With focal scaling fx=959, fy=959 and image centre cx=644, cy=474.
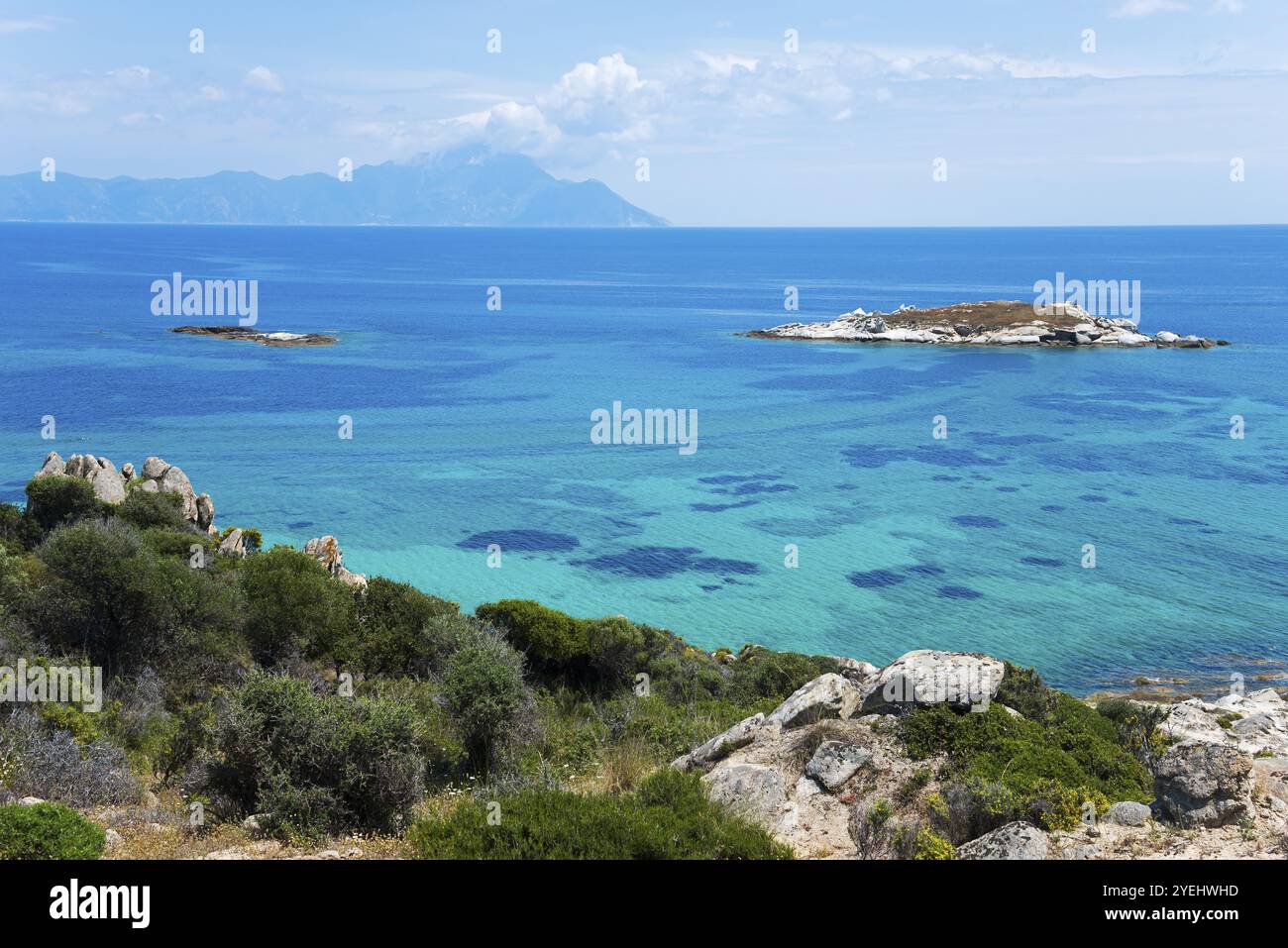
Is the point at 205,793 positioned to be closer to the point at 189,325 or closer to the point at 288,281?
the point at 189,325

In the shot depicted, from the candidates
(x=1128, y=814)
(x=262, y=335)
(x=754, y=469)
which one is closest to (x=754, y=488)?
(x=754, y=469)

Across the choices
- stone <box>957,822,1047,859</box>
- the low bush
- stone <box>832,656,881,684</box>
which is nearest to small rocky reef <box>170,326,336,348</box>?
stone <box>832,656,881,684</box>

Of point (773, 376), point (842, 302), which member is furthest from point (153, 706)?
point (842, 302)

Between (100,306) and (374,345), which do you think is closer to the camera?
(374,345)

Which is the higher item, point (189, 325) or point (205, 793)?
point (189, 325)

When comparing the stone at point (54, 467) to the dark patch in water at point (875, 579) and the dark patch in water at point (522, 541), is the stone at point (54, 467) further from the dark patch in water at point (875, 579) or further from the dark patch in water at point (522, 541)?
the dark patch in water at point (875, 579)

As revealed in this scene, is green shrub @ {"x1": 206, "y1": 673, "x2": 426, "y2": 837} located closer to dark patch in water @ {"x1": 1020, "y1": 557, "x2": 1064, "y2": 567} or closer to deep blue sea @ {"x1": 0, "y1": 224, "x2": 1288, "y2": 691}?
deep blue sea @ {"x1": 0, "y1": 224, "x2": 1288, "y2": 691}

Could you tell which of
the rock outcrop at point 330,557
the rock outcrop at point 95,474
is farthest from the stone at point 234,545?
the rock outcrop at point 95,474
